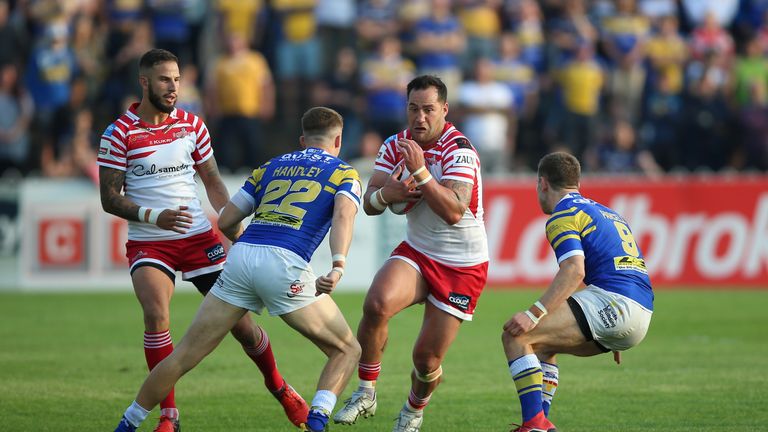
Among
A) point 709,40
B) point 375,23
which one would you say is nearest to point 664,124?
point 709,40

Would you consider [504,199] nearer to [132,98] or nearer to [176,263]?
[132,98]

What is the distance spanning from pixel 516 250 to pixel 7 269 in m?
8.44

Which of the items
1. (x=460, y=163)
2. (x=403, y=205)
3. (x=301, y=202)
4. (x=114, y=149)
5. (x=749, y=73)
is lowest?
(x=403, y=205)

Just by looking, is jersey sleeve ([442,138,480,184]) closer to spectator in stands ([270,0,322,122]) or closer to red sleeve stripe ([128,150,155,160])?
red sleeve stripe ([128,150,155,160])

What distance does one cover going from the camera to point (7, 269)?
757 inches

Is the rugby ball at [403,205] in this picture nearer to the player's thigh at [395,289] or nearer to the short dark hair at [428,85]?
the player's thigh at [395,289]

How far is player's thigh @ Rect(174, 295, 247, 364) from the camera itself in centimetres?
783

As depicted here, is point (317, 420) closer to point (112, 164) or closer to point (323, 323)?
point (323, 323)

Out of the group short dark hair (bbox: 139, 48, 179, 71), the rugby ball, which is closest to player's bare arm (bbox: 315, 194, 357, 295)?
the rugby ball

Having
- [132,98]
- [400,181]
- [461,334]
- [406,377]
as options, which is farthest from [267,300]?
[132,98]

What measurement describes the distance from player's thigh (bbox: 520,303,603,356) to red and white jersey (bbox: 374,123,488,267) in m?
1.04

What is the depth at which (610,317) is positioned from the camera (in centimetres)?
802

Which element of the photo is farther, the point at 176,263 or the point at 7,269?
the point at 7,269

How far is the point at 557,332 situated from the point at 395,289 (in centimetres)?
127
